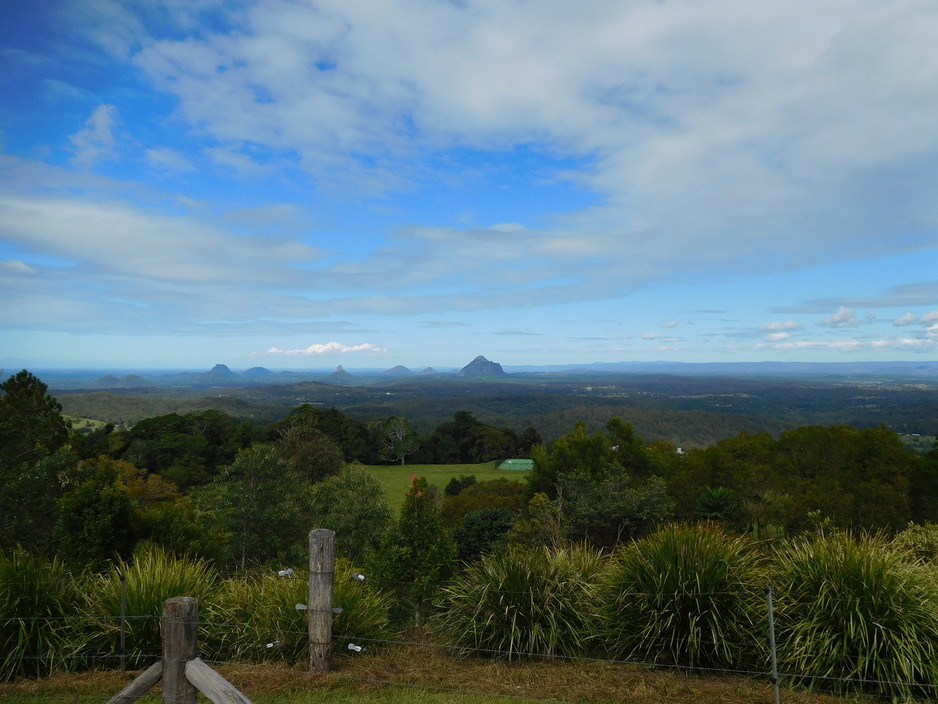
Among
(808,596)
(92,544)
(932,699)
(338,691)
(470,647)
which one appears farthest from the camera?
(92,544)

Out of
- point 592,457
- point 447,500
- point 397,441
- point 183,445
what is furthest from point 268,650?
point 397,441

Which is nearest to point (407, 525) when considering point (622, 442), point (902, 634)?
point (902, 634)

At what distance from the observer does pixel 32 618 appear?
5578 millimetres

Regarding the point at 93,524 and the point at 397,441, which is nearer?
the point at 93,524

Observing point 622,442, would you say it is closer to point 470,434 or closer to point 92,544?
point 92,544

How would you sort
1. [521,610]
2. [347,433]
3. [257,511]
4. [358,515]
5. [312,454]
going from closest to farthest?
[521,610] → [257,511] → [358,515] → [312,454] → [347,433]

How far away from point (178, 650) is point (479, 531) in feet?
85.5

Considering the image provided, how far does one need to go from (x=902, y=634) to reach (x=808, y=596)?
72 cm

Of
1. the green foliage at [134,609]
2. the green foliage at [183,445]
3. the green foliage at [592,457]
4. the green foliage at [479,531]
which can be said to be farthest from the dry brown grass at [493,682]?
the green foliage at [183,445]

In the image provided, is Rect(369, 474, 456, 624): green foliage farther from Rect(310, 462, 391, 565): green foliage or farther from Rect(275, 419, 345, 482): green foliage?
Rect(275, 419, 345, 482): green foliage

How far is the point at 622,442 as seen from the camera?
111ft

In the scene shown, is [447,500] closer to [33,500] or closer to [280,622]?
[33,500]

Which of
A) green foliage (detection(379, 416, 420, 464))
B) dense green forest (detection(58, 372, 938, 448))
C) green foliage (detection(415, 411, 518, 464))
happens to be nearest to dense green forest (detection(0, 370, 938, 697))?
green foliage (detection(379, 416, 420, 464))

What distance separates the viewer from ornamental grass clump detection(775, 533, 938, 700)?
185 inches
